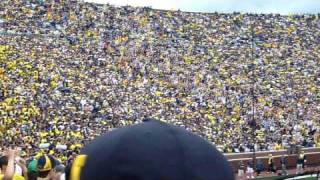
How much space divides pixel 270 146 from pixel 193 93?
7.20 meters

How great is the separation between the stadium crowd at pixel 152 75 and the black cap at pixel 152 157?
77.4 feet

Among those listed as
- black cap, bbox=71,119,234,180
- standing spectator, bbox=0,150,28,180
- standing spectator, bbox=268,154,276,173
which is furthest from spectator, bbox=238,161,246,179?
black cap, bbox=71,119,234,180

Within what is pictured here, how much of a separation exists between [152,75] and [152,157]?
37789 millimetres

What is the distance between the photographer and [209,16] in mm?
51250

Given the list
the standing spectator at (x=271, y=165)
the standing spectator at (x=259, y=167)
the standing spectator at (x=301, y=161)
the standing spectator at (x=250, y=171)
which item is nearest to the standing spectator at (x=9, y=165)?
the standing spectator at (x=250, y=171)

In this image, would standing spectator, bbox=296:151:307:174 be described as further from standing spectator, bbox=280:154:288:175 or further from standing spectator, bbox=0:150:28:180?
standing spectator, bbox=0:150:28:180

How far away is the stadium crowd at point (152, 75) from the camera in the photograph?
31.1m

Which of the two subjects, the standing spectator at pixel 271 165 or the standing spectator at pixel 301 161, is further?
the standing spectator at pixel 301 161

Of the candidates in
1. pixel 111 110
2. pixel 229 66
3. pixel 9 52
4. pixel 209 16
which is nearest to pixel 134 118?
pixel 111 110

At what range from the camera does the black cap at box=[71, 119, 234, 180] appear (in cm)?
147

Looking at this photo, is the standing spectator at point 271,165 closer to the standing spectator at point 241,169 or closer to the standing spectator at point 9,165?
the standing spectator at point 241,169

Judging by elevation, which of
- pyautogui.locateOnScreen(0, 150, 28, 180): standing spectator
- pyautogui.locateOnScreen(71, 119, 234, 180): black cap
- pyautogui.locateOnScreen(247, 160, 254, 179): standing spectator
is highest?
pyautogui.locateOnScreen(71, 119, 234, 180): black cap

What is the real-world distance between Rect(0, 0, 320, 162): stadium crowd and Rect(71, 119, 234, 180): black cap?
2358 centimetres

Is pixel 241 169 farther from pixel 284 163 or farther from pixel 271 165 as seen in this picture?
pixel 284 163
